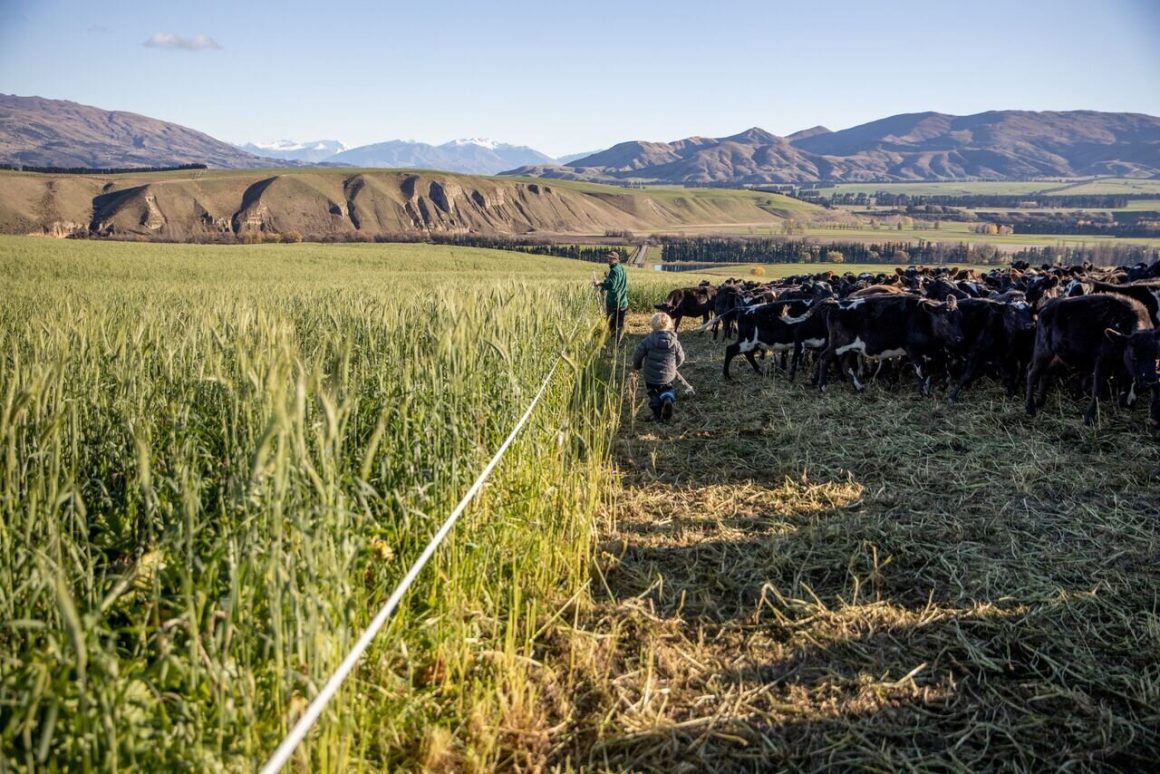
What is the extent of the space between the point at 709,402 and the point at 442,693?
303 inches

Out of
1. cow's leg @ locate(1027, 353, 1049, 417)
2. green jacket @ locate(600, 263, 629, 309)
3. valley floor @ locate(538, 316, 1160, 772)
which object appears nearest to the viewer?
valley floor @ locate(538, 316, 1160, 772)

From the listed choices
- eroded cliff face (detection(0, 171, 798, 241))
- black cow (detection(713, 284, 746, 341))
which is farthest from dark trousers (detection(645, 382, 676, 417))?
eroded cliff face (detection(0, 171, 798, 241))

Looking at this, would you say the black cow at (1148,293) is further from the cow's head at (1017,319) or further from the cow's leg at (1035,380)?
the cow's leg at (1035,380)

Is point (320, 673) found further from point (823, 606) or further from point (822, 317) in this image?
point (822, 317)

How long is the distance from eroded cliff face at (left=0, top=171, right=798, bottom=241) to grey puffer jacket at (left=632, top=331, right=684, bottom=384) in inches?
3824

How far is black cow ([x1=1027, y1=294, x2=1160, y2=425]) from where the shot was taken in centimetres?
795

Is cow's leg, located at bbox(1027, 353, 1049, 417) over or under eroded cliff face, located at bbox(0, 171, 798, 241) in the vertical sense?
under

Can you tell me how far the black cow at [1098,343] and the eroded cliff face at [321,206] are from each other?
99.1 metres

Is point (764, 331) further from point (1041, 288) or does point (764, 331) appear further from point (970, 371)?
point (1041, 288)

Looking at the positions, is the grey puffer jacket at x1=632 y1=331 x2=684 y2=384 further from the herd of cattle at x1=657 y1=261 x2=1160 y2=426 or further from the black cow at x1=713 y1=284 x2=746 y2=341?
the black cow at x1=713 y1=284 x2=746 y2=341

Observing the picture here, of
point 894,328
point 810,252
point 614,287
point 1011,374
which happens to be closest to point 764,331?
point 894,328

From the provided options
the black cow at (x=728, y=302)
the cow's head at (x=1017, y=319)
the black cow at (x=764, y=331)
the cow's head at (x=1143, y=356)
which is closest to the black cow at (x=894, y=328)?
the cow's head at (x=1017, y=319)

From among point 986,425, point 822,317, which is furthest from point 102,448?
point 822,317

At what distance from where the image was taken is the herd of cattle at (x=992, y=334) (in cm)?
857
